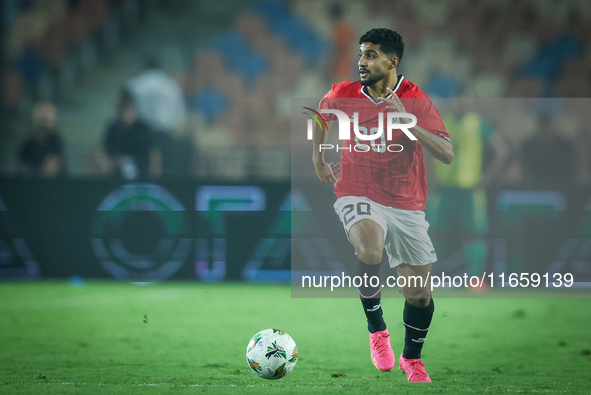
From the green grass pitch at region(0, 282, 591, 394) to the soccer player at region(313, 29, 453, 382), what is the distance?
328 millimetres

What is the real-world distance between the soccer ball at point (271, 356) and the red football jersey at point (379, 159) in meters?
1.03

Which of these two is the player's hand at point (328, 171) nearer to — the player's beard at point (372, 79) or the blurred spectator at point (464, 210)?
the player's beard at point (372, 79)

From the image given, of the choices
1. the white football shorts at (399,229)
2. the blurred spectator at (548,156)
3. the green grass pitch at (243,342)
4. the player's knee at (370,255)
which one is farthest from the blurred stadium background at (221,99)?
the player's knee at (370,255)

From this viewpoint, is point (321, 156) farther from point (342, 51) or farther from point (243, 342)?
point (342, 51)

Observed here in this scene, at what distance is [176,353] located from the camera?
4938mm

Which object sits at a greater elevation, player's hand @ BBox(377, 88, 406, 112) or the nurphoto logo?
player's hand @ BBox(377, 88, 406, 112)

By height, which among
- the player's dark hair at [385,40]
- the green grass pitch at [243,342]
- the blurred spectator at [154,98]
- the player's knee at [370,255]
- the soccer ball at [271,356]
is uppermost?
the player's dark hair at [385,40]

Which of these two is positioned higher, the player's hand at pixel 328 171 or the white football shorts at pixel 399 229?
the player's hand at pixel 328 171

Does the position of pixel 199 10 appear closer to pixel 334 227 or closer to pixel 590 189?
pixel 334 227

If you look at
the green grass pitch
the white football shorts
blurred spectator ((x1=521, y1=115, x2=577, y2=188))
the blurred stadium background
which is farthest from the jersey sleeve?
blurred spectator ((x1=521, y1=115, x2=577, y2=188))

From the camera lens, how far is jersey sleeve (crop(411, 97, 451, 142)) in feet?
14.0

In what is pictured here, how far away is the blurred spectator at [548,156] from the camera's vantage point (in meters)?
9.59

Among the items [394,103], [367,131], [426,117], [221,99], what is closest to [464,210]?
[367,131]

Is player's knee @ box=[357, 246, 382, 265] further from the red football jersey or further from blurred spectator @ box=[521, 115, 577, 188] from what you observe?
Result: blurred spectator @ box=[521, 115, 577, 188]
